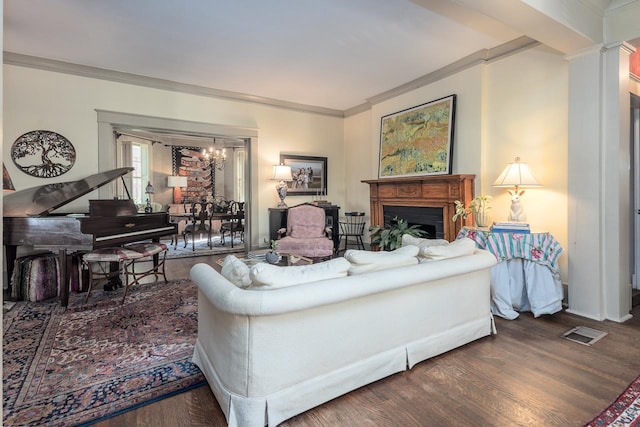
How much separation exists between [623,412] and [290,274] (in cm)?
187

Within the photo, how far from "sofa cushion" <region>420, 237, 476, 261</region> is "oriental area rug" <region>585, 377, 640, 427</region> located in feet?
3.66

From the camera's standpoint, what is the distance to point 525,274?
3119 millimetres

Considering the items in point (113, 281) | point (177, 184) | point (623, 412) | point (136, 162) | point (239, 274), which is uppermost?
point (136, 162)

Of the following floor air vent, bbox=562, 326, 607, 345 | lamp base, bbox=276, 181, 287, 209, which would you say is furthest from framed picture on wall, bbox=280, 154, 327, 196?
floor air vent, bbox=562, 326, 607, 345

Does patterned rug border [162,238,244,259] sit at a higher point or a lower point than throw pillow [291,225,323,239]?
lower

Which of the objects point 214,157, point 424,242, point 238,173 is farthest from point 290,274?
point 238,173

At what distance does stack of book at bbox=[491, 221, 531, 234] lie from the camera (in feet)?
10.4

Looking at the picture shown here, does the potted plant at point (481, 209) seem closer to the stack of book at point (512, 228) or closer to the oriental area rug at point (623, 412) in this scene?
the stack of book at point (512, 228)

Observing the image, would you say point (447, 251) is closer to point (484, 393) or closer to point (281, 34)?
point (484, 393)

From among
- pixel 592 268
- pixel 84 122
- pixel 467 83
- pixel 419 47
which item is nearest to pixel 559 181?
pixel 592 268

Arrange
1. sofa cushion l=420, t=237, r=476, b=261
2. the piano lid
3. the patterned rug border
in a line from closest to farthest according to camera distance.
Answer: sofa cushion l=420, t=237, r=476, b=261
the piano lid
the patterned rug border

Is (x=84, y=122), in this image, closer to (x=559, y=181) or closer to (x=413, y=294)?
(x=413, y=294)

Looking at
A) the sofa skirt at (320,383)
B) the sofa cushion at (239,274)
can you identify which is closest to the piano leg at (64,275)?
the sofa skirt at (320,383)

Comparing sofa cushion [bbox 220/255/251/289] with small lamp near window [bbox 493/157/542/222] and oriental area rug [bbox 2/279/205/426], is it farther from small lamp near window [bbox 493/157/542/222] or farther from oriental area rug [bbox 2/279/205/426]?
small lamp near window [bbox 493/157/542/222]
